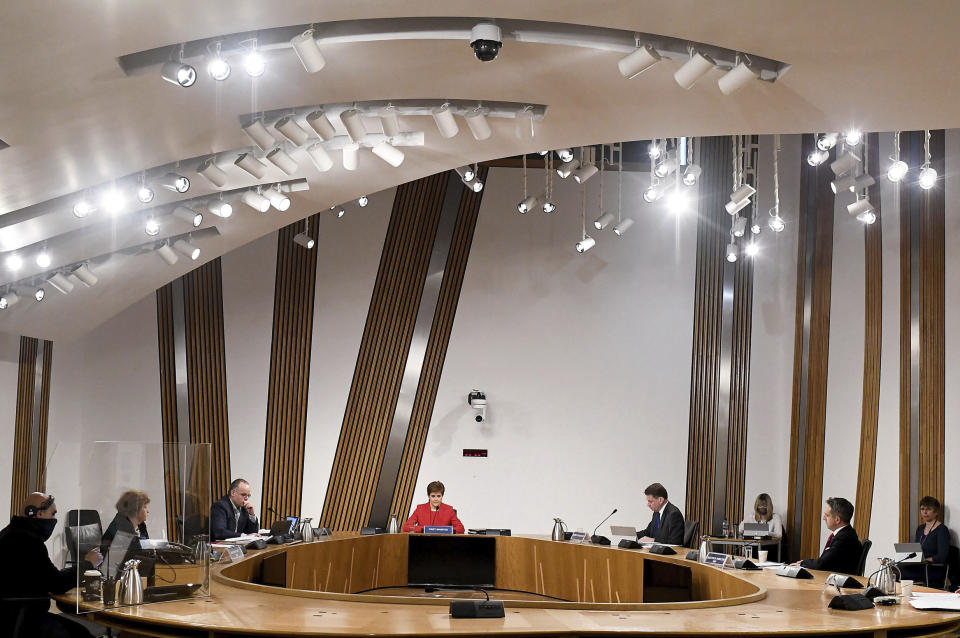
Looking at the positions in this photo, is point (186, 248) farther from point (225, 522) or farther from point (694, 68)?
point (694, 68)

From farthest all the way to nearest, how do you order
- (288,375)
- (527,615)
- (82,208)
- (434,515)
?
1. (288,375)
2. (434,515)
3. (82,208)
4. (527,615)

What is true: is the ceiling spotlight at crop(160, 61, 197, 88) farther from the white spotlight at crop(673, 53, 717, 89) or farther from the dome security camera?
the white spotlight at crop(673, 53, 717, 89)

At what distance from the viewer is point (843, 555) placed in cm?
600

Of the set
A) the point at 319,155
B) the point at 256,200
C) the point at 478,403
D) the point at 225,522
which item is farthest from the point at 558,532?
the point at 319,155

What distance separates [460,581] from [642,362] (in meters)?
3.53

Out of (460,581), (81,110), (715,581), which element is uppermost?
(81,110)

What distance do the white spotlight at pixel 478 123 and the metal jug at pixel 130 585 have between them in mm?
2629

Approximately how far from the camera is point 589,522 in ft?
33.6

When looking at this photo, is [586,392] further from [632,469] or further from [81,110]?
[81,110]

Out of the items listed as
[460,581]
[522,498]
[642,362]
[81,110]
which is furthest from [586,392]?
[81,110]

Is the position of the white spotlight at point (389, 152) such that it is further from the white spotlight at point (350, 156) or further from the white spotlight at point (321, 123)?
the white spotlight at point (321, 123)

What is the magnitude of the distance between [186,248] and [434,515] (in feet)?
11.1

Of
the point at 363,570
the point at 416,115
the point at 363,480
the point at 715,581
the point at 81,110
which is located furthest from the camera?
the point at 363,480

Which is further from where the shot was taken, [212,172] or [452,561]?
[452,561]
